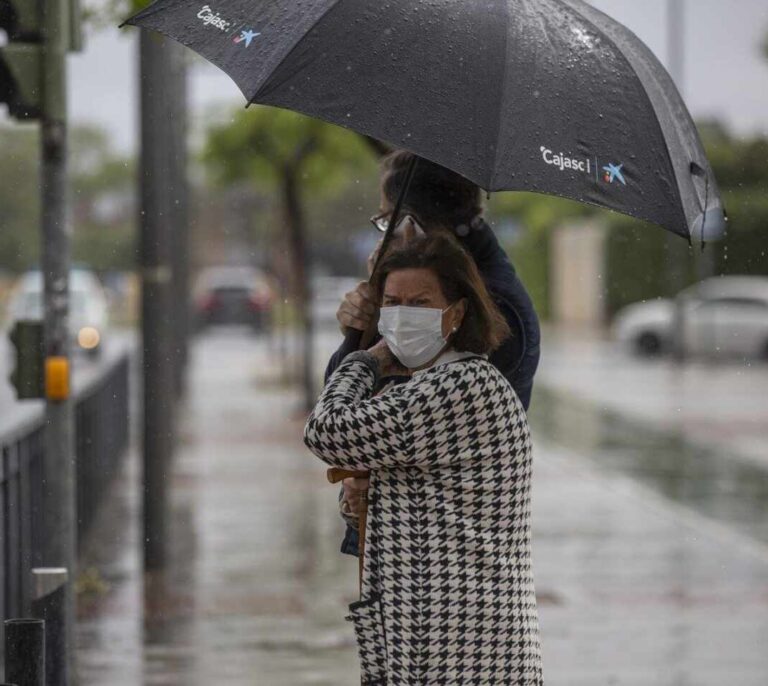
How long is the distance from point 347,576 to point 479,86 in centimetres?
538

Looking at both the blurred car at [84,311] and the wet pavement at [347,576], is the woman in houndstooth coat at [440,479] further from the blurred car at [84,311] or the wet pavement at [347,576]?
the blurred car at [84,311]

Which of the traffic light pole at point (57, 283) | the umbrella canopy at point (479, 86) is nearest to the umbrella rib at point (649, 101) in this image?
the umbrella canopy at point (479, 86)

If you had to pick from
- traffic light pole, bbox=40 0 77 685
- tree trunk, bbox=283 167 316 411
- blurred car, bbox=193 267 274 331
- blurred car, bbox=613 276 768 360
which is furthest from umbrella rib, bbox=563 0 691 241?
blurred car, bbox=193 267 274 331

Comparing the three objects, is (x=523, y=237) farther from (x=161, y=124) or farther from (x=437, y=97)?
(x=437, y=97)

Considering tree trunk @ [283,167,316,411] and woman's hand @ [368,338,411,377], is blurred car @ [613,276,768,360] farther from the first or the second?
woman's hand @ [368,338,411,377]

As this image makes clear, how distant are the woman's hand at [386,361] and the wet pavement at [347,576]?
9.61 feet

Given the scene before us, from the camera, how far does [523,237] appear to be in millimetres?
54938

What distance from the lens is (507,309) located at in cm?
398

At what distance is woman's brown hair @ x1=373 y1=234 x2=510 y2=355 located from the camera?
12.0 feet

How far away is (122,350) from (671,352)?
19815 mm

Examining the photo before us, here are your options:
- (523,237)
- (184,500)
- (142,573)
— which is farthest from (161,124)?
(523,237)

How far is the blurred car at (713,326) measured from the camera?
32469 mm

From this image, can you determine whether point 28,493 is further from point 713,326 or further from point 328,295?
point 328,295

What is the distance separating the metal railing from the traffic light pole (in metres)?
0.25
